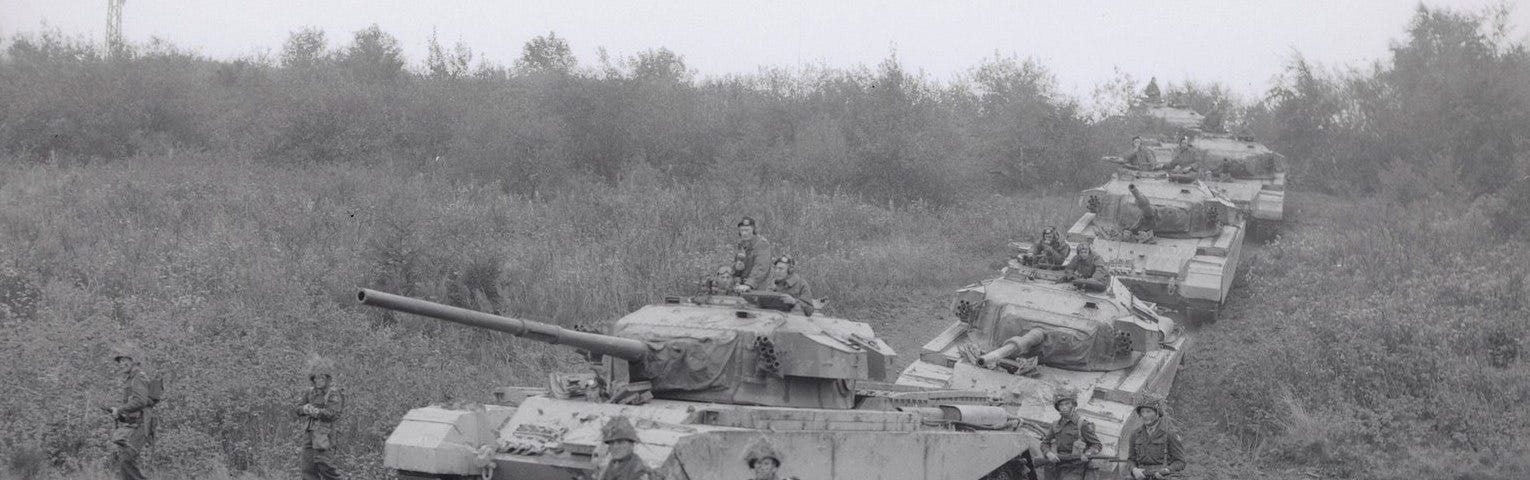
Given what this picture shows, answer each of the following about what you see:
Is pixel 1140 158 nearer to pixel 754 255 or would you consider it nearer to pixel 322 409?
pixel 754 255

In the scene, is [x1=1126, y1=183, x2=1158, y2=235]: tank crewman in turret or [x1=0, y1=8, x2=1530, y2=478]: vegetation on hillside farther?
[x1=1126, y1=183, x2=1158, y2=235]: tank crewman in turret

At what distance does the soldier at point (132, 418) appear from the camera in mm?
13062

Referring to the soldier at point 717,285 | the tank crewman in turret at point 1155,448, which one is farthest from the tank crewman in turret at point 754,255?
the tank crewman in turret at point 1155,448

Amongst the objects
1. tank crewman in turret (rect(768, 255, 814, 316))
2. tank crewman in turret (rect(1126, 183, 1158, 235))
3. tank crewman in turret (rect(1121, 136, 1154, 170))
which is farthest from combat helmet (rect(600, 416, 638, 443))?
tank crewman in turret (rect(1121, 136, 1154, 170))

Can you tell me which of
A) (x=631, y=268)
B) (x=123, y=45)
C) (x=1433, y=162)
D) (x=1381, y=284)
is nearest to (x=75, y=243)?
(x=631, y=268)

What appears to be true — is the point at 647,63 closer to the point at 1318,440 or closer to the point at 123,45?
the point at 123,45

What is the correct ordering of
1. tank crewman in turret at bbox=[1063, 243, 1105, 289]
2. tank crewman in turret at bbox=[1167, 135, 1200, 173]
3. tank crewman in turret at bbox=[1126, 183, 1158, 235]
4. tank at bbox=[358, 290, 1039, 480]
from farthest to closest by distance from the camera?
tank crewman in turret at bbox=[1167, 135, 1200, 173] < tank crewman in turret at bbox=[1126, 183, 1158, 235] < tank crewman in turret at bbox=[1063, 243, 1105, 289] < tank at bbox=[358, 290, 1039, 480]

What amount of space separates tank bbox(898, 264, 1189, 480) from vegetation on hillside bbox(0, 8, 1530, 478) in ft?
4.75

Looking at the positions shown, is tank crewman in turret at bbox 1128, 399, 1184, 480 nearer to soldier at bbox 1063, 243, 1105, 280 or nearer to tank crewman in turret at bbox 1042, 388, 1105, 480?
tank crewman in turret at bbox 1042, 388, 1105, 480

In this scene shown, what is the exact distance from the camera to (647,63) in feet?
115

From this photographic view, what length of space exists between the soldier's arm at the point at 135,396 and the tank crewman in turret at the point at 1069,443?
822 centimetres

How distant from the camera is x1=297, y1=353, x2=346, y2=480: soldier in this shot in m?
13.0

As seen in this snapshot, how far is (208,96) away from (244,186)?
766cm

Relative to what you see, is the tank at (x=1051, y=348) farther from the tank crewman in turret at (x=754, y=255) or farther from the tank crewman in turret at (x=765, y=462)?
the tank crewman in turret at (x=765, y=462)
